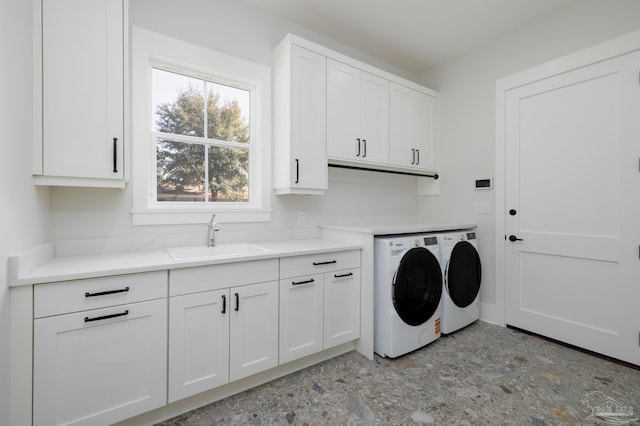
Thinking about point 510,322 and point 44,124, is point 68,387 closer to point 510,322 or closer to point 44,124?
point 44,124

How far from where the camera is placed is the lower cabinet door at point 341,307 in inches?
85.0

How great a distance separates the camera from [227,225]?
2352 mm

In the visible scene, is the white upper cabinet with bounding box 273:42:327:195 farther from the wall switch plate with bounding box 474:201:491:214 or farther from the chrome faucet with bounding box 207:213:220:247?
the wall switch plate with bounding box 474:201:491:214

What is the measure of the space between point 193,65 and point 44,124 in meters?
1.10

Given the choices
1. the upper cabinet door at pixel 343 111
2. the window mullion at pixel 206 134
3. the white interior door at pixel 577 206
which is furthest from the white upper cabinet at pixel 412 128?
the window mullion at pixel 206 134

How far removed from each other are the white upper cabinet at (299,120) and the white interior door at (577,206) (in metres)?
1.93

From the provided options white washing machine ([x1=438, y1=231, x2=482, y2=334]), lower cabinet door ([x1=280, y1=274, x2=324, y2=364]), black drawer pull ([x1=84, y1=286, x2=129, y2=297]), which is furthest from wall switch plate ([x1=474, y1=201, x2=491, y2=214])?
black drawer pull ([x1=84, y1=286, x2=129, y2=297])

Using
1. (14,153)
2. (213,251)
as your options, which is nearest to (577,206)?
(213,251)

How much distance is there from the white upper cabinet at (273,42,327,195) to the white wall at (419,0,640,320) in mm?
1733

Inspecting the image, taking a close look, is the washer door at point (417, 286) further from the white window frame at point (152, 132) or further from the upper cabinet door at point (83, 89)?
the upper cabinet door at point (83, 89)

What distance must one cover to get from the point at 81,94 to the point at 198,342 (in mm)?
1546

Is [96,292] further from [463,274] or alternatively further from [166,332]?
[463,274]

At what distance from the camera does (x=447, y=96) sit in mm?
3381

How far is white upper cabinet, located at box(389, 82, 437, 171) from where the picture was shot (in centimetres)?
299
